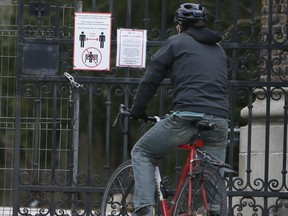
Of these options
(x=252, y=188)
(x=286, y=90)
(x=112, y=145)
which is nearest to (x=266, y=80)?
(x=286, y=90)

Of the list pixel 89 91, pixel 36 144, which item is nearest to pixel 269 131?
pixel 89 91

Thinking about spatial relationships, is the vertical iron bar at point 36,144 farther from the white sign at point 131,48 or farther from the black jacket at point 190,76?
the black jacket at point 190,76

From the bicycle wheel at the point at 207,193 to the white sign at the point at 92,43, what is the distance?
2.29 meters

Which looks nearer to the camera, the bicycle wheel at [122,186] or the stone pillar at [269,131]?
the bicycle wheel at [122,186]

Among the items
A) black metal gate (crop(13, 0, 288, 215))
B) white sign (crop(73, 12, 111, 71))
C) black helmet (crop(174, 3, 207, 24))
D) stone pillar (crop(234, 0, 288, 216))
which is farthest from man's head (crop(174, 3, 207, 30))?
stone pillar (crop(234, 0, 288, 216))

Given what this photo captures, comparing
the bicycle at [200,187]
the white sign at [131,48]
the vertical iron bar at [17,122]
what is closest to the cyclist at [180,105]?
the bicycle at [200,187]

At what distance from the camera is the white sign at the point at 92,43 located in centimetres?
1011

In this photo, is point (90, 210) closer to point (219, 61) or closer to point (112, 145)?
point (219, 61)

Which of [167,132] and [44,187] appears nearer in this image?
[167,132]

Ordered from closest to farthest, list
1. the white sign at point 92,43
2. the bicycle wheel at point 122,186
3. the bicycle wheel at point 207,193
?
the bicycle wheel at point 207,193
the bicycle wheel at point 122,186
the white sign at point 92,43

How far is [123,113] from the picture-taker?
27.7 ft

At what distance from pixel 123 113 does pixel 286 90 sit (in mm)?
2497

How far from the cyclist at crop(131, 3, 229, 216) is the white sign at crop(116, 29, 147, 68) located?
1.72 m

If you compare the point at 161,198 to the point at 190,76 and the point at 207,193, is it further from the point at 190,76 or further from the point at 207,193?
the point at 190,76
